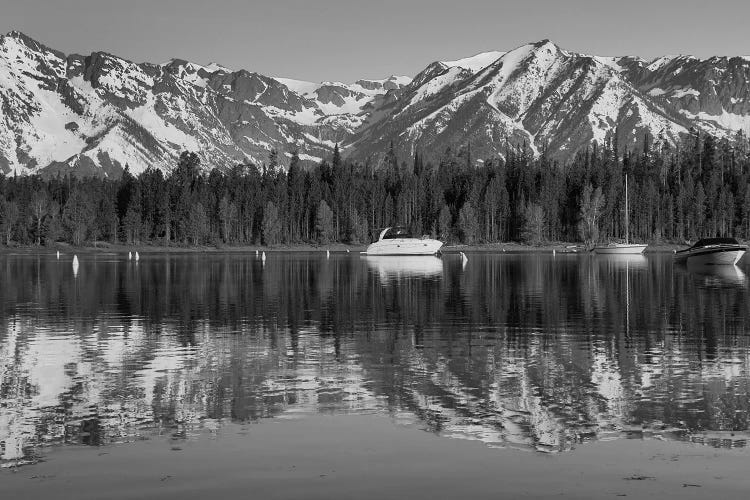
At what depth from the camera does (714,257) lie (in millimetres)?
115688

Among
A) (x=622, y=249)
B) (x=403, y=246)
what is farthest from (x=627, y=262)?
(x=403, y=246)

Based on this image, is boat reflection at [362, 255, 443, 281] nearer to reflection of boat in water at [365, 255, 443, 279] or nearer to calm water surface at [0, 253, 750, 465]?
reflection of boat in water at [365, 255, 443, 279]

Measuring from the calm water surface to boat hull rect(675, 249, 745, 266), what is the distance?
195 feet

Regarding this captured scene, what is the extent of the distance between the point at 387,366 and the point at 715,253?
9418 centimetres

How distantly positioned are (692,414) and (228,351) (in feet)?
56.4

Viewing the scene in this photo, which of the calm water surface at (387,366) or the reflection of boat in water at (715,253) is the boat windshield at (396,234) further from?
the calm water surface at (387,366)

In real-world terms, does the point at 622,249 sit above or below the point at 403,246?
below

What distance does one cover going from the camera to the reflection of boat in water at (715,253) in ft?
375

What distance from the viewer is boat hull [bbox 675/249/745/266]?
375 feet

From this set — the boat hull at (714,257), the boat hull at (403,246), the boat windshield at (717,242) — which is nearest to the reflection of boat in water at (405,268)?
the boat hull at (403,246)

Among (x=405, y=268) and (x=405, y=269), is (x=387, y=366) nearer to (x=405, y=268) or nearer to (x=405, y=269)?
(x=405, y=269)

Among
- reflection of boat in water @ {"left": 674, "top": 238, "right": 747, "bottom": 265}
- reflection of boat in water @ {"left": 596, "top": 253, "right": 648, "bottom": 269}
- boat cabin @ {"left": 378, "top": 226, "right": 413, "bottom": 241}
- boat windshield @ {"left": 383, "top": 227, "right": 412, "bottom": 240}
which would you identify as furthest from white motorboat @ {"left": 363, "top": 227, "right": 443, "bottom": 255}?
reflection of boat in water @ {"left": 674, "top": 238, "right": 747, "bottom": 265}

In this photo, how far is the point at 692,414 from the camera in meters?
22.9

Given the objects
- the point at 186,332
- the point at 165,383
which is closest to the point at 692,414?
the point at 165,383
